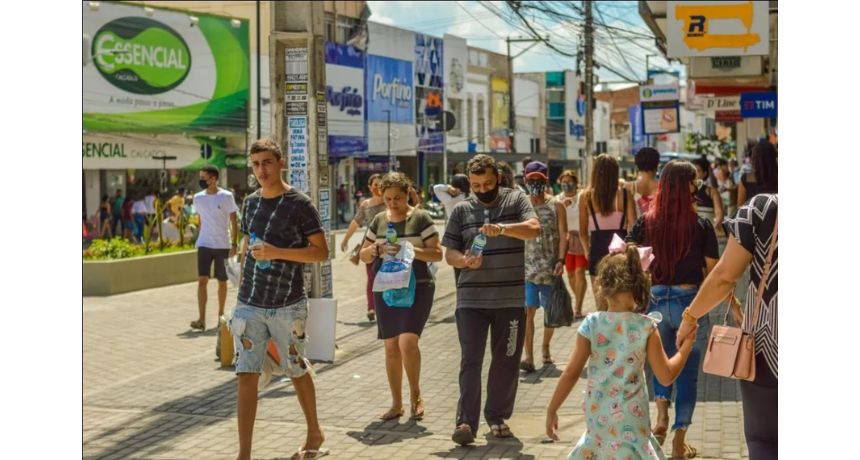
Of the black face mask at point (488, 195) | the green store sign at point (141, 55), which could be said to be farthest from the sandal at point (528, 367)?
the green store sign at point (141, 55)

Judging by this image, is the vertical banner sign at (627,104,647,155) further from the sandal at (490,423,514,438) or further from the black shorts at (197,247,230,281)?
the sandal at (490,423,514,438)

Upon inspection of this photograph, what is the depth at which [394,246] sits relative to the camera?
25.3ft

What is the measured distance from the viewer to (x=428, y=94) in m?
57.0

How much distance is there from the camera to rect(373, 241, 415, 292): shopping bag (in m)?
7.63

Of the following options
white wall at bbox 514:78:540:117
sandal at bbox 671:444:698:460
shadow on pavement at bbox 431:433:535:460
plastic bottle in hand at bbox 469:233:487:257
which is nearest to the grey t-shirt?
plastic bottle in hand at bbox 469:233:487:257

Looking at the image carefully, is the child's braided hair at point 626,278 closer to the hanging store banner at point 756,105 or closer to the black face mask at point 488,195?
the black face mask at point 488,195

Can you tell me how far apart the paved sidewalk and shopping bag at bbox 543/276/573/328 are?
41 cm

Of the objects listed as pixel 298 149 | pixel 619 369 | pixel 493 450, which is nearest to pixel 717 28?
pixel 298 149

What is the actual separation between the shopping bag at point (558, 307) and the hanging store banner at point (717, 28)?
717cm

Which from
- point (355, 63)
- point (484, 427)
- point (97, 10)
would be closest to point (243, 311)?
point (484, 427)

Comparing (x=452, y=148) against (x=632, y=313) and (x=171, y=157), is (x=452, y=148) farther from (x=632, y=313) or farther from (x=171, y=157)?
(x=632, y=313)

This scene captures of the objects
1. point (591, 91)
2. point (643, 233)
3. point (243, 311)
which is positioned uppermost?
point (591, 91)

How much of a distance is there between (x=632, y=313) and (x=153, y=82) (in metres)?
37.3

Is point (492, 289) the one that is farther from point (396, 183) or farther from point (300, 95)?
point (300, 95)
